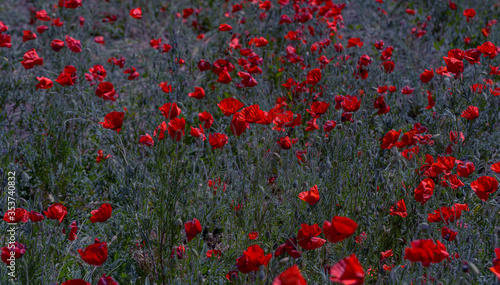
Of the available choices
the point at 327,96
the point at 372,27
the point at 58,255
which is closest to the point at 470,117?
the point at 327,96

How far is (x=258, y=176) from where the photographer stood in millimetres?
2518

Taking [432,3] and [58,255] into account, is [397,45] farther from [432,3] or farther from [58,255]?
[58,255]

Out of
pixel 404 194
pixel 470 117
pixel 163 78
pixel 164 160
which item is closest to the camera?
pixel 164 160

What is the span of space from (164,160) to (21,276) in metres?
0.80

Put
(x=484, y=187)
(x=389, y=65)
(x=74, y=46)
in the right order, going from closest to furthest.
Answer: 1. (x=484, y=187)
2. (x=74, y=46)
3. (x=389, y=65)

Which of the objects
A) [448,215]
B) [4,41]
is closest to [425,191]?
[448,215]

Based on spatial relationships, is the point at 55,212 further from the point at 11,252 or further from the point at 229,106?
the point at 229,106

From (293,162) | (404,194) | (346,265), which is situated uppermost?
(346,265)

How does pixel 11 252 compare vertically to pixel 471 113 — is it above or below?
below

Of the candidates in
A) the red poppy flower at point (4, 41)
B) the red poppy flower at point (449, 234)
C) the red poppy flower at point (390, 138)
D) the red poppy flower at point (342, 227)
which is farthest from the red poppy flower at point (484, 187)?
the red poppy flower at point (4, 41)

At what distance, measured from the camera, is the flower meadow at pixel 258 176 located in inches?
78.0

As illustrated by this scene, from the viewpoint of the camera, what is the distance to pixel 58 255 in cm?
226

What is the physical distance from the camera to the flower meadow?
1.98 metres

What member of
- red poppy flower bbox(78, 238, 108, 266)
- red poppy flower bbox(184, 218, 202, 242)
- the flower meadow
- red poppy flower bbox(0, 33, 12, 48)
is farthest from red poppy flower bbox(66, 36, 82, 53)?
red poppy flower bbox(78, 238, 108, 266)
